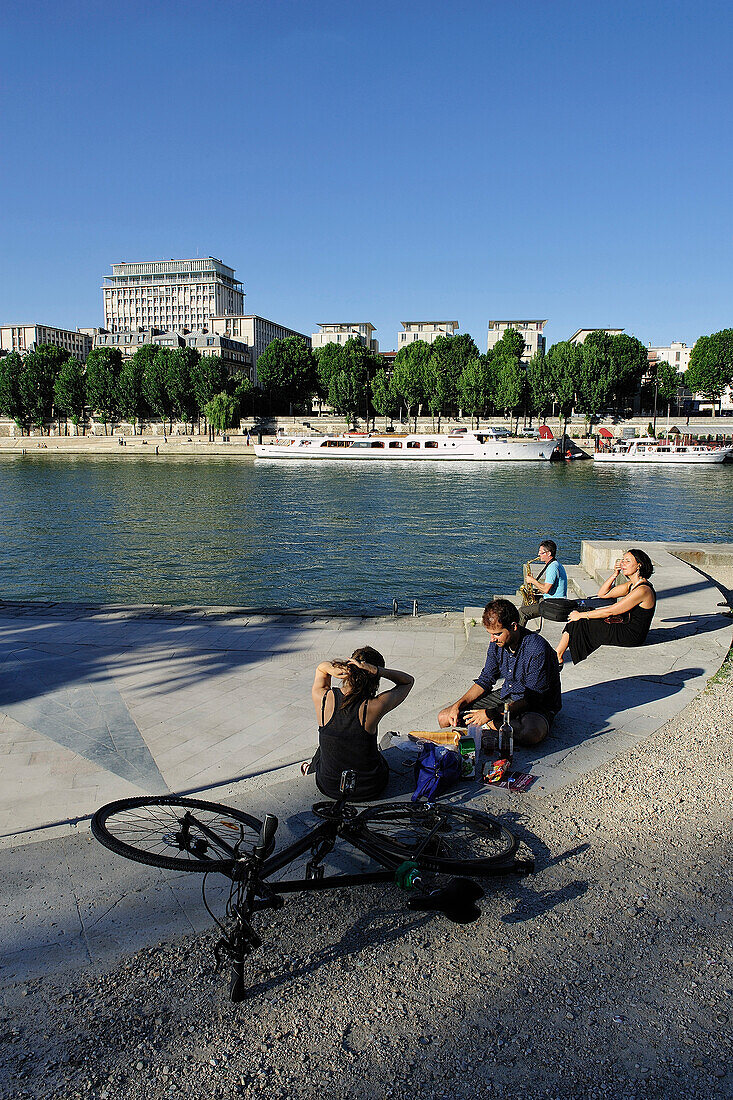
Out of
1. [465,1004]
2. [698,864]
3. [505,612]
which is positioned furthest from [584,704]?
[465,1004]

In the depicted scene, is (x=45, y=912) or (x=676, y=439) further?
(x=676, y=439)

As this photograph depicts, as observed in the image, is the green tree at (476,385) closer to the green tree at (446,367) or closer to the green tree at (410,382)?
the green tree at (446,367)

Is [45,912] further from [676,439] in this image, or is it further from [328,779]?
[676,439]

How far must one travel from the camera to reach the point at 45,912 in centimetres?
338

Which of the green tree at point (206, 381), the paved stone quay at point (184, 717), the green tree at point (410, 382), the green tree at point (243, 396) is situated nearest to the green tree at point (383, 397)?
the green tree at point (410, 382)

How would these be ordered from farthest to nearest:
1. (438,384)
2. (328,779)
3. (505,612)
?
(438,384) < (505,612) < (328,779)

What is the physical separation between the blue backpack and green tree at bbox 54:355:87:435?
4062 inches

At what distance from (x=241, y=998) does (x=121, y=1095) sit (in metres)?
0.53

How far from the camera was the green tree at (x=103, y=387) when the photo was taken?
316 feet

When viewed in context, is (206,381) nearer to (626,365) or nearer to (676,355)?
(626,365)

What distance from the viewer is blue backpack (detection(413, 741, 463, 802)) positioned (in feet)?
14.4

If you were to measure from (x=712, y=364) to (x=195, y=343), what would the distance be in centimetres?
8435

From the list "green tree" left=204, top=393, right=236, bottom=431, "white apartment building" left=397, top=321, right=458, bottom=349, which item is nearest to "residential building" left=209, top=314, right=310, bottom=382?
"white apartment building" left=397, top=321, right=458, bottom=349

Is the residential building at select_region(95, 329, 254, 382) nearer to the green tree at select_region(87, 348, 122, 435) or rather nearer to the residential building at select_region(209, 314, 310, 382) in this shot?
the residential building at select_region(209, 314, 310, 382)
